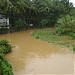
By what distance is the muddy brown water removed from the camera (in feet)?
31.0

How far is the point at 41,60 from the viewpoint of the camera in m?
11.5

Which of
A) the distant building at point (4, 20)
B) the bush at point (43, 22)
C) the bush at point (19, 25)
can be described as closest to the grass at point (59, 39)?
the bush at point (19, 25)

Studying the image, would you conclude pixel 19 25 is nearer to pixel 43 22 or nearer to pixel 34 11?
pixel 34 11

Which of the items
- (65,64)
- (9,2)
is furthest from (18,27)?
(65,64)

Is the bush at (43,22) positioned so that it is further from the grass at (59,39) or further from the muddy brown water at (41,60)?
the muddy brown water at (41,60)

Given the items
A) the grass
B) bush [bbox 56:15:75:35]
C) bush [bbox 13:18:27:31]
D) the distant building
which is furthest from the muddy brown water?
the distant building

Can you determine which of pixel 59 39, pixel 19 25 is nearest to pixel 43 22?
pixel 19 25

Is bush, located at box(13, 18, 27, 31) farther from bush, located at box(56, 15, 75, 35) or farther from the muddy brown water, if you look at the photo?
the muddy brown water

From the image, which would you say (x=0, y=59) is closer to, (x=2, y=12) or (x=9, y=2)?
(x=9, y=2)

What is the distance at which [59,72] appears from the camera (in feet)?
30.2

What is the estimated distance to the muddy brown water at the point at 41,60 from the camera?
9445 millimetres

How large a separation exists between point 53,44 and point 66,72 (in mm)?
6922

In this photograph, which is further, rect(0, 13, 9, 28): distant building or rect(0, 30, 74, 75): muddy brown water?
rect(0, 13, 9, 28): distant building

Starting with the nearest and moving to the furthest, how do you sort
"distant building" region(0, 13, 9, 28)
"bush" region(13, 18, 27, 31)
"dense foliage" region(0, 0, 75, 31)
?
"dense foliage" region(0, 0, 75, 31) → "distant building" region(0, 13, 9, 28) → "bush" region(13, 18, 27, 31)
